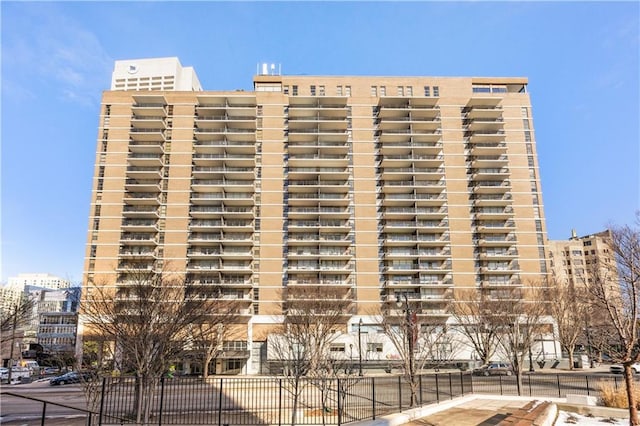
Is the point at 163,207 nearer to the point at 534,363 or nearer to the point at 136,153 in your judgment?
the point at 136,153

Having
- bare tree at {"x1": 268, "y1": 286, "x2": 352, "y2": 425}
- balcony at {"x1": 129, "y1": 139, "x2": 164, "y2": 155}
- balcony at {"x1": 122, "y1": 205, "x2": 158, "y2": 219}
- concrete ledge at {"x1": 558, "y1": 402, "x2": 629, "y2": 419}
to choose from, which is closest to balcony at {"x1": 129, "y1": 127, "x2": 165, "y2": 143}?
balcony at {"x1": 129, "y1": 139, "x2": 164, "y2": 155}

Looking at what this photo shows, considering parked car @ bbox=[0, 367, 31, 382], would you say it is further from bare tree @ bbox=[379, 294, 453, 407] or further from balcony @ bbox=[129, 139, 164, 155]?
bare tree @ bbox=[379, 294, 453, 407]

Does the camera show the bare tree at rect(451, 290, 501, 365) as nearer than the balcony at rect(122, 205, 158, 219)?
Yes

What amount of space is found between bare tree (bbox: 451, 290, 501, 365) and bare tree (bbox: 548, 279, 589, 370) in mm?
9620

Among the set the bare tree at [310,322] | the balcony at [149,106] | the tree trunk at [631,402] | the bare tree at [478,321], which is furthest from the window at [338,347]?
the tree trunk at [631,402]

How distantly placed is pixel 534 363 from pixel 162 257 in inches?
2225

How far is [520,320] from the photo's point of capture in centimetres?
4700

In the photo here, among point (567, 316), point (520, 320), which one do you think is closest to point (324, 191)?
point (520, 320)

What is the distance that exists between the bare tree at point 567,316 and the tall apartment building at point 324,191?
22.0 feet

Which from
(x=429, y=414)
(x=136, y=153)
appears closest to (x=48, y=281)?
(x=136, y=153)

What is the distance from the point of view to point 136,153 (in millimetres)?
70500

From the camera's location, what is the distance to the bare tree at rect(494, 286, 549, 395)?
31.7 m

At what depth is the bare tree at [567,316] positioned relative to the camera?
186ft

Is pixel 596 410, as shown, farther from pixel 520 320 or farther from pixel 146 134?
pixel 146 134
